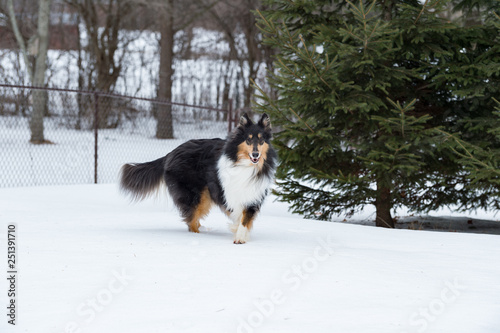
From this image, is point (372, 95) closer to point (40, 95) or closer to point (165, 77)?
point (40, 95)

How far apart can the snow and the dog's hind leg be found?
151mm

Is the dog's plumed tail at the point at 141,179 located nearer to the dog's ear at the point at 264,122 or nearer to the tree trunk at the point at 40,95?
the dog's ear at the point at 264,122

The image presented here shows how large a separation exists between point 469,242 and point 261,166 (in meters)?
2.33

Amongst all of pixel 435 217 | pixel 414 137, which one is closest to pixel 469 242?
pixel 414 137

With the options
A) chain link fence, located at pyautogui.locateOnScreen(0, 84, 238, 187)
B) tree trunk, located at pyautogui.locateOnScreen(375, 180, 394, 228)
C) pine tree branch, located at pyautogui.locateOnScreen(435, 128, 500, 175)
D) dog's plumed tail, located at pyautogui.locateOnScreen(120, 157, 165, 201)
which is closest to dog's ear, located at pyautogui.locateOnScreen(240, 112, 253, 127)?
dog's plumed tail, located at pyautogui.locateOnScreen(120, 157, 165, 201)

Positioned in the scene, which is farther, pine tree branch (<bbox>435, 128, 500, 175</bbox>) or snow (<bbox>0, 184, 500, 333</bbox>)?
pine tree branch (<bbox>435, 128, 500, 175</bbox>)

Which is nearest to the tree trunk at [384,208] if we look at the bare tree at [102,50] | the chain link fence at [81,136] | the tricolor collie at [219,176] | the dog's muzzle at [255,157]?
the tricolor collie at [219,176]

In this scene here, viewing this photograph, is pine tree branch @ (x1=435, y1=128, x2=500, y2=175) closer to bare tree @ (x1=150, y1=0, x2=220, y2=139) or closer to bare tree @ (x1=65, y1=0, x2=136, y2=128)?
bare tree @ (x1=150, y1=0, x2=220, y2=139)

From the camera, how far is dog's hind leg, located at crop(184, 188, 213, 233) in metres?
5.66

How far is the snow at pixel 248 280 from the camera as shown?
9.86 ft

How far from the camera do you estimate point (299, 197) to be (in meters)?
7.52

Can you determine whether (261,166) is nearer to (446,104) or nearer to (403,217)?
(446,104)

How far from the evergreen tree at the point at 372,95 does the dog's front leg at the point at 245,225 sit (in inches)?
63.3

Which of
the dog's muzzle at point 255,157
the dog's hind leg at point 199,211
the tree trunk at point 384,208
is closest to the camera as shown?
the dog's muzzle at point 255,157
